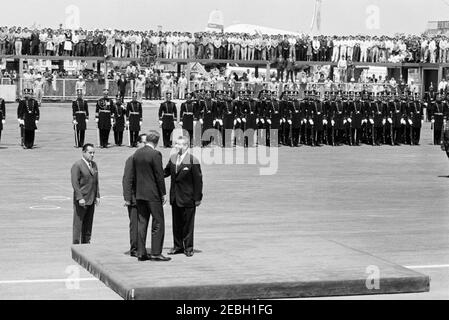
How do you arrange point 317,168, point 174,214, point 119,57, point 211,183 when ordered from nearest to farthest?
point 174,214 → point 211,183 → point 317,168 → point 119,57

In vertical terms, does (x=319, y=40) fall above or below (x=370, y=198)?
above

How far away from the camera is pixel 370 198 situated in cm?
2575

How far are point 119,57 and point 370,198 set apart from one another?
115 ft

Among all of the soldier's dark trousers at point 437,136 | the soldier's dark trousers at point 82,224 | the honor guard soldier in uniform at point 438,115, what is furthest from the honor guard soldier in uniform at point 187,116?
the soldier's dark trousers at point 82,224

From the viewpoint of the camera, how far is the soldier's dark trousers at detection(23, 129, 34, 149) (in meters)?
35.8

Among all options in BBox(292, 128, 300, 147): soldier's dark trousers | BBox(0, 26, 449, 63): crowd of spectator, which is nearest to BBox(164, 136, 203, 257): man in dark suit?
BBox(292, 128, 300, 147): soldier's dark trousers

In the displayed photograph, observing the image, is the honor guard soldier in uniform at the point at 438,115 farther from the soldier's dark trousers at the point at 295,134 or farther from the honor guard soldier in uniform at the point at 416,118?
the soldier's dark trousers at the point at 295,134

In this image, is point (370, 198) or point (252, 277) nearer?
point (252, 277)

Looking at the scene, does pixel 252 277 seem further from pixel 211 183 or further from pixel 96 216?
pixel 211 183

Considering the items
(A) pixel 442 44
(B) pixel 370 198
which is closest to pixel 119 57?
(A) pixel 442 44

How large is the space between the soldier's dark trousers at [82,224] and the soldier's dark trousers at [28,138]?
60.3ft

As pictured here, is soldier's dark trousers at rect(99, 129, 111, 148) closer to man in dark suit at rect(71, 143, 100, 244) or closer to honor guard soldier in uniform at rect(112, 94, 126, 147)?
honor guard soldier in uniform at rect(112, 94, 126, 147)

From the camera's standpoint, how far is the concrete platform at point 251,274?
46.3 ft
